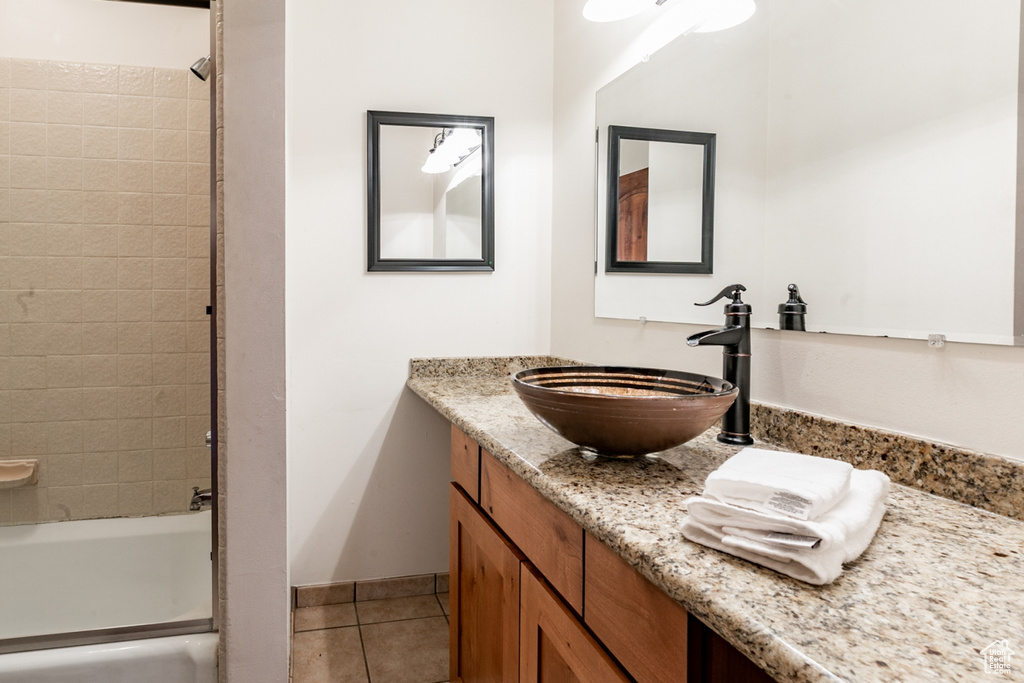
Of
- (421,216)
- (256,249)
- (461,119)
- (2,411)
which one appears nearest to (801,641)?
(256,249)

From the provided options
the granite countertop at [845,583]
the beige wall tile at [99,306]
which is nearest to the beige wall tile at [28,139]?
the beige wall tile at [99,306]

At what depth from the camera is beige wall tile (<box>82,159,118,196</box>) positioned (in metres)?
2.16

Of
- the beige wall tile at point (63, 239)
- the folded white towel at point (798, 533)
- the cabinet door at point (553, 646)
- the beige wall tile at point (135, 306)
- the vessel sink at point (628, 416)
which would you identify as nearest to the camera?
the folded white towel at point (798, 533)

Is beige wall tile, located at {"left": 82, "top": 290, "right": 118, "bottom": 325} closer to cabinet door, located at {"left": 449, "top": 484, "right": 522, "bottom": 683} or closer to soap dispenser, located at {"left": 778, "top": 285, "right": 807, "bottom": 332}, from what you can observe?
cabinet door, located at {"left": 449, "top": 484, "right": 522, "bottom": 683}

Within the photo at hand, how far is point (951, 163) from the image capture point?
950mm

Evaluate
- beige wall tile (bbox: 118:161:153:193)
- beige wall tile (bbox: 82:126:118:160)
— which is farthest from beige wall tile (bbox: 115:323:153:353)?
beige wall tile (bbox: 82:126:118:160)

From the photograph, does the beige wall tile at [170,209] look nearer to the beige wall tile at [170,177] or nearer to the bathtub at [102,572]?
the beige wall tile at [170,177]

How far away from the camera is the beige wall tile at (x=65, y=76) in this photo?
210cm

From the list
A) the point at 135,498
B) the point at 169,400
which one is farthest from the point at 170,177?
the point at 135,498

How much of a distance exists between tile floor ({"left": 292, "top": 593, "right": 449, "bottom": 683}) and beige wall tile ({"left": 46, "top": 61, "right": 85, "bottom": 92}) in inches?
78.8

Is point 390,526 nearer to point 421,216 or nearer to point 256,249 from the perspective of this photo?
point 421,216

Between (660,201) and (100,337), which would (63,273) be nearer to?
(100,337)

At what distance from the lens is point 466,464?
63.1 inches

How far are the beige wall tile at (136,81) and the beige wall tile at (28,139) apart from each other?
0.29 meters
